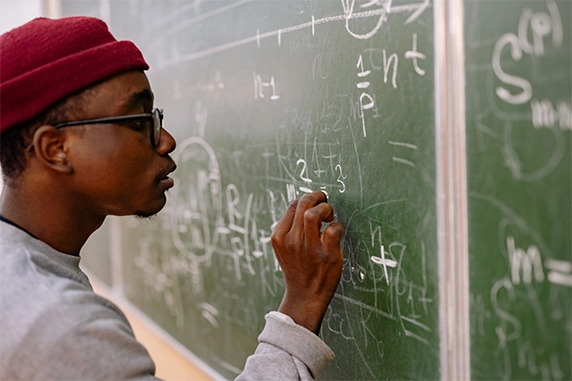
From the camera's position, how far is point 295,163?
64.4 inches

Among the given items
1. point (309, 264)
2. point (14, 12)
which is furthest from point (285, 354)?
point (14, 12)

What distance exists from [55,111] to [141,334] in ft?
6.08

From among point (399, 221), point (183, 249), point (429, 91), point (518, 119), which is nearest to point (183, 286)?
point (183, 249)

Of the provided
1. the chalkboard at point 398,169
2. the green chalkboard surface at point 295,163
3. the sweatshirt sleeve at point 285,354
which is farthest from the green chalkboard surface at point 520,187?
the sweatshirt sleeve at point 285,354

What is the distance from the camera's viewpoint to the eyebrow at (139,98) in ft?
4.20

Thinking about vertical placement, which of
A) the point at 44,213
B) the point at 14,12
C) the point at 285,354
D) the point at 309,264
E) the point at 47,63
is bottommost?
the point at 285,354

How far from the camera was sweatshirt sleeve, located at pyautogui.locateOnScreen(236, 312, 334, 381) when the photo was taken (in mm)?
1183

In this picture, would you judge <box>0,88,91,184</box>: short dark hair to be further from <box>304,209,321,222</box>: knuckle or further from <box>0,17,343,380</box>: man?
<box>304,209,321,222</box>: knuckle

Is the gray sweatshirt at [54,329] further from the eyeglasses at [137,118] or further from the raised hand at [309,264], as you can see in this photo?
the raised hand at [309,264]

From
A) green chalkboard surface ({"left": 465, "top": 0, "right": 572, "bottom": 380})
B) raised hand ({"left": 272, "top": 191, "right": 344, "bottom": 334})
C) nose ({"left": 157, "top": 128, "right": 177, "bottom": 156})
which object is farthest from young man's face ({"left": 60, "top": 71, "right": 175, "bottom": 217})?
green chalkboard surface ({"left": 465, "top": 0, "right": 572, "bottom": 380})

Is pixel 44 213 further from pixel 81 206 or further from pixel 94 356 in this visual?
pixel 94 356

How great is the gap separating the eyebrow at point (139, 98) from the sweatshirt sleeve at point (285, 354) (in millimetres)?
482

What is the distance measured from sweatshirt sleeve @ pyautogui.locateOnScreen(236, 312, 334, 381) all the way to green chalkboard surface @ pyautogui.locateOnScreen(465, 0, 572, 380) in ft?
0.92

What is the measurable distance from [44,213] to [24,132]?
149 mm
